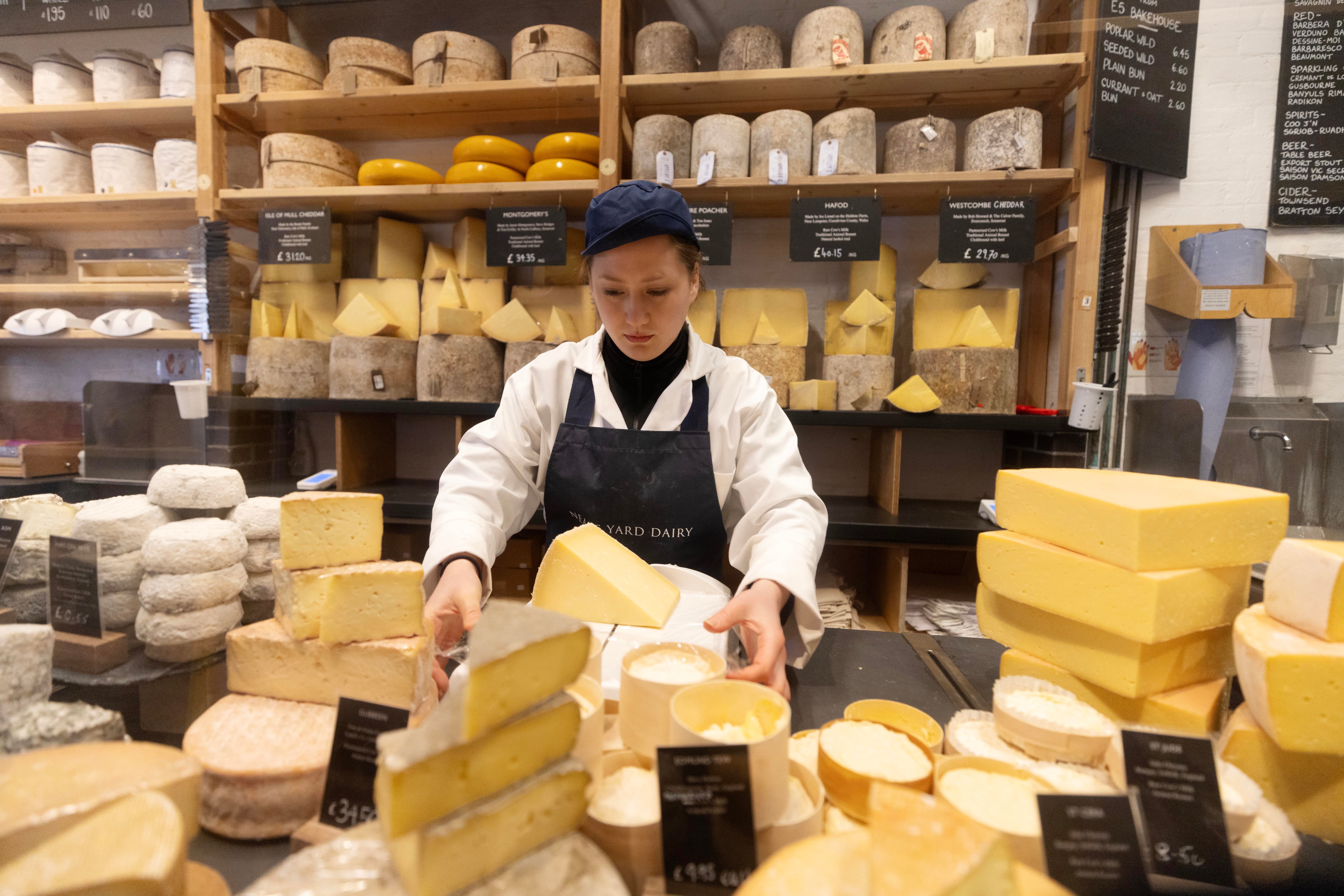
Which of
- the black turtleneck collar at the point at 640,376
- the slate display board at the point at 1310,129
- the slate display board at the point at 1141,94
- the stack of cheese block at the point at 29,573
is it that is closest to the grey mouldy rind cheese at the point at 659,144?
the black turtleneck collar at the point at 640,376

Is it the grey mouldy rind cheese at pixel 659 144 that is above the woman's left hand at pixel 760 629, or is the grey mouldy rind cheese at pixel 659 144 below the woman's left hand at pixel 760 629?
above

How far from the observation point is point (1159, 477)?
3.34ft

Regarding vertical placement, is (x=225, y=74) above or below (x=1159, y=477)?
above

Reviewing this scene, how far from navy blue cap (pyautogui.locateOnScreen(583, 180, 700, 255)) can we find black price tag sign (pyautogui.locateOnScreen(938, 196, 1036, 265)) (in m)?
1.49

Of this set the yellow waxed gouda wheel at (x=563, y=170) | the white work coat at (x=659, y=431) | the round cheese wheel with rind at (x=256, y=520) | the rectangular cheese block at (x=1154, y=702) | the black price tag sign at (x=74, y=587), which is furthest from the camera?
the yellow waxed gouda wheel at (x=563, y=170)

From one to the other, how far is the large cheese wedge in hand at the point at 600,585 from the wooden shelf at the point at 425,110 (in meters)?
2.14

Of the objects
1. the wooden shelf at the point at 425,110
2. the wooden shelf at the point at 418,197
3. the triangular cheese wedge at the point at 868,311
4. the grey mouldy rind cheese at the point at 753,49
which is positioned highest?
the grey mouldy rind cheese at the point at 753,49

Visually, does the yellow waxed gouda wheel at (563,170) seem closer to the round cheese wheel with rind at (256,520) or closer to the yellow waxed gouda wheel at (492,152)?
the yellow waxed gouda wheel at (492,152)

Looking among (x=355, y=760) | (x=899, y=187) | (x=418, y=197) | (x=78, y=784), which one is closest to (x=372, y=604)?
(x=355, y=760)

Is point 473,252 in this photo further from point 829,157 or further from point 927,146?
point 927,146

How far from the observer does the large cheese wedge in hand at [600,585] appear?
40.5 inches

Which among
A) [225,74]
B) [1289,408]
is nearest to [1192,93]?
[1289,408]

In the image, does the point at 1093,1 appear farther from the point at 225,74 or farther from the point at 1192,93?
the point at 225,74

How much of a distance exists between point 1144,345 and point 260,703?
2.90 m
